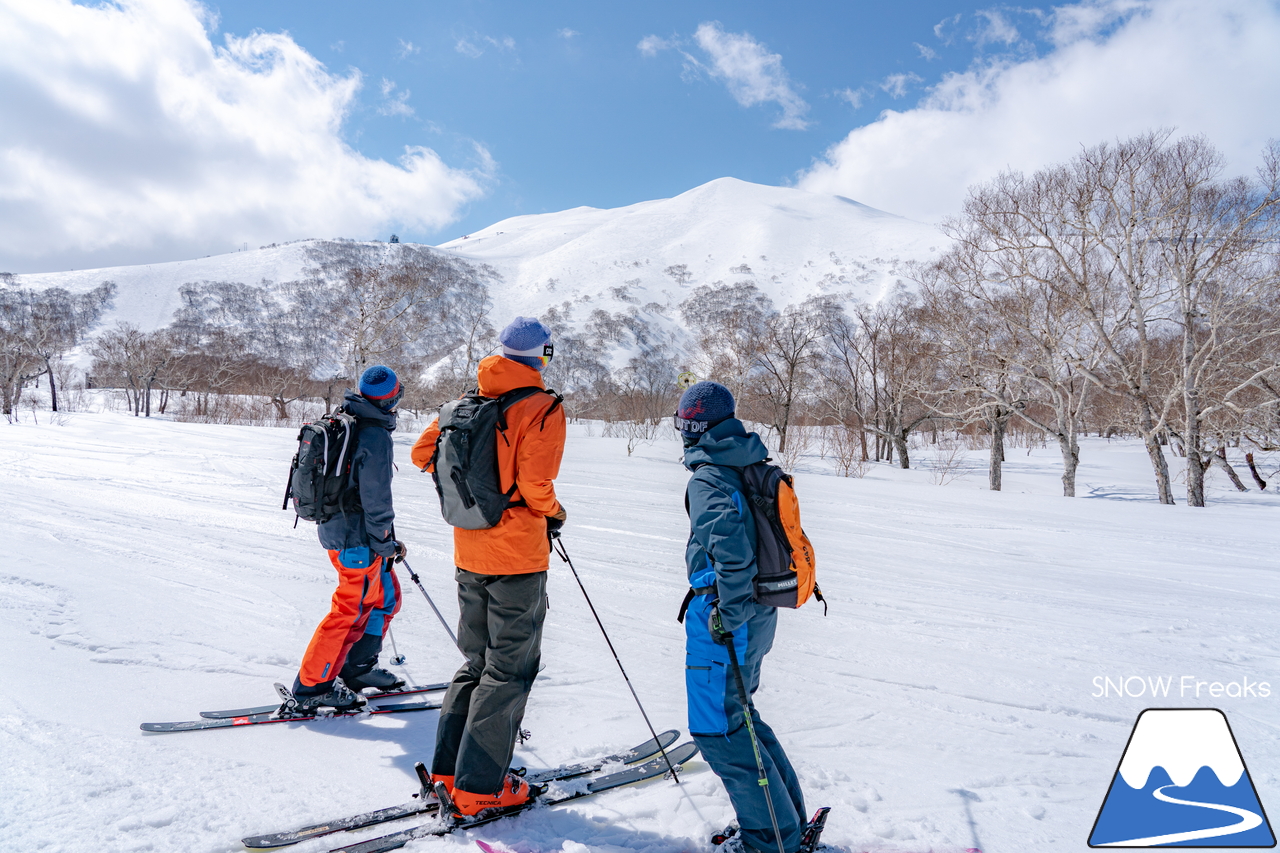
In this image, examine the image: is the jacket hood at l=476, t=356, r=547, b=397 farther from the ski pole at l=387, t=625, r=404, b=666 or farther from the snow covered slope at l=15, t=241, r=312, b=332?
the snow covered slope at l=15, t=241, r=312, b=332

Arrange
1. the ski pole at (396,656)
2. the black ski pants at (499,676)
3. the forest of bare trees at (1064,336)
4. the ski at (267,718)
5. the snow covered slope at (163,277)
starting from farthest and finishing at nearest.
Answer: the snow covered slope at (163,277)
the forest of bare trees at (1064,336)
the ski pole at (396,656)
the ski at (267,718)
the black ski pants at (499,676)

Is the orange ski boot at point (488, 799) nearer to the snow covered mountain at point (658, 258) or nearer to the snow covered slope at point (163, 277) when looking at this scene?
the snow covered mountain at point (658, 258)

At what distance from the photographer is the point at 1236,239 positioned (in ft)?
45.8

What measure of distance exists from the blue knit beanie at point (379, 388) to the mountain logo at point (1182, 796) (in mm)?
3875

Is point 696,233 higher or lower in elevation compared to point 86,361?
higher

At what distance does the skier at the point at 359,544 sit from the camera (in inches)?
120

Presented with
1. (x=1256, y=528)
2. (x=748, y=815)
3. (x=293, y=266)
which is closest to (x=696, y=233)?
(x=293, y=266)

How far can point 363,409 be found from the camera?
310 cm

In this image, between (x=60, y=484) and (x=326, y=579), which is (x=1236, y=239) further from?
(x=60, y=484)

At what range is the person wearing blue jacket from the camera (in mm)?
1962

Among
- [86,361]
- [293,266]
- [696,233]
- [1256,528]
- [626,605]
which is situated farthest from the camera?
[696,233]

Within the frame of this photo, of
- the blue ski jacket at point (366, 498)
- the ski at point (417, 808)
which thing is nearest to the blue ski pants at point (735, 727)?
the ski at point (417, 808)

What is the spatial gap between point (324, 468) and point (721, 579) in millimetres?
2187

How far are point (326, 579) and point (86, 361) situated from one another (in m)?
85.7
